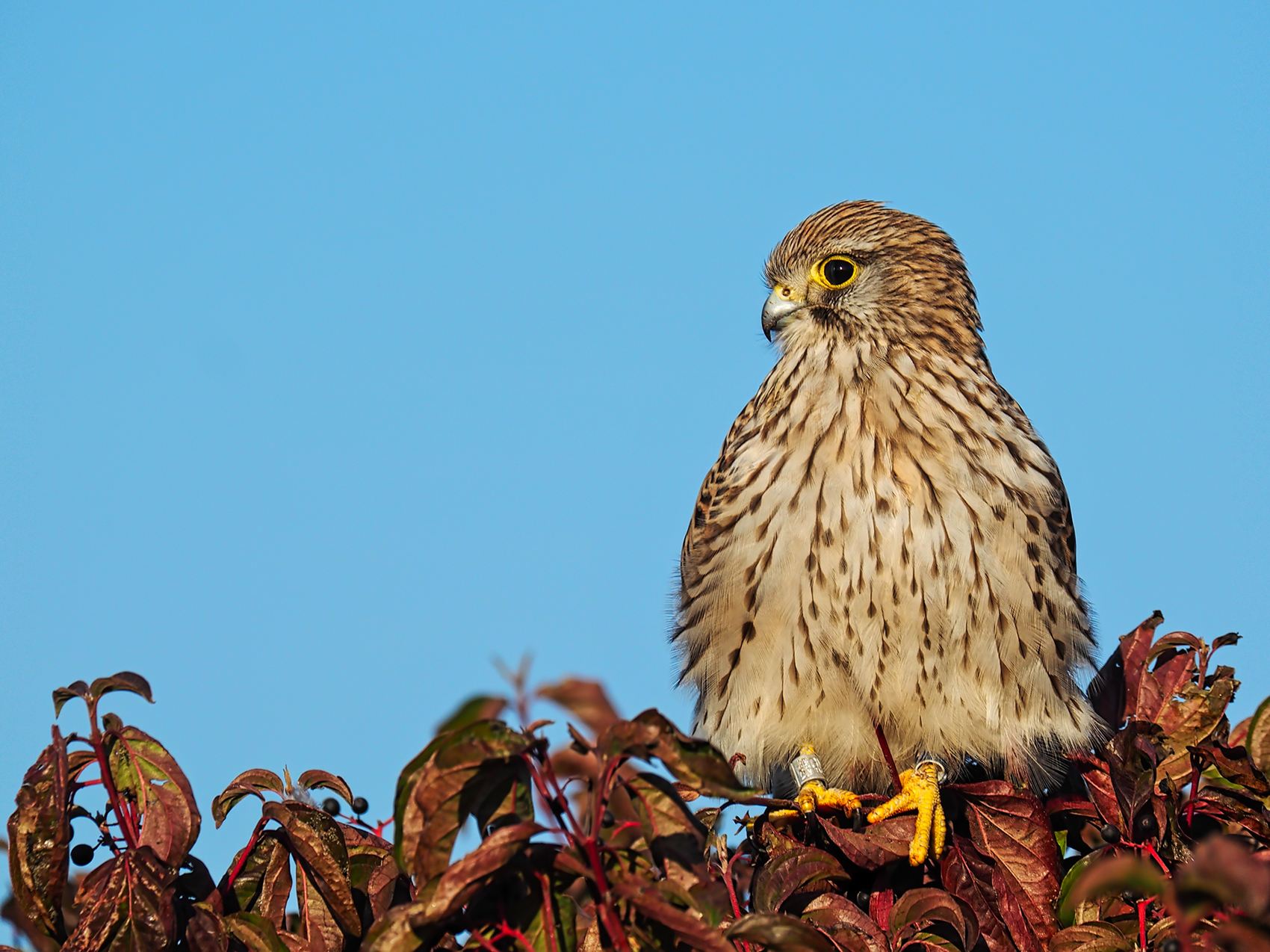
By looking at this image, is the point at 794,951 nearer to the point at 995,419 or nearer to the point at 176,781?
the point at 176,781

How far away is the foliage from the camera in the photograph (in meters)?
1.81

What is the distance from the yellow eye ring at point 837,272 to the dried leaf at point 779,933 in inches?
129

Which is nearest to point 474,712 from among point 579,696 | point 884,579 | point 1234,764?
point 579,696

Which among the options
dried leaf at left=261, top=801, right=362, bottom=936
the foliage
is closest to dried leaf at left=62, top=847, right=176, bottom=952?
the foliage

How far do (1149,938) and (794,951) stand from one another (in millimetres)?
1073

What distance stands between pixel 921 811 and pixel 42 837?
200cm

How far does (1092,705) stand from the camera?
412 cm

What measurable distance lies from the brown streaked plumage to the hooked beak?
23 centimetres

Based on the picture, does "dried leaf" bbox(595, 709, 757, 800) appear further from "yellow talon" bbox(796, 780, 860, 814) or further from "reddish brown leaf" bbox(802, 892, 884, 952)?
"yellow talon" bbox(796, 780, 860, 814)

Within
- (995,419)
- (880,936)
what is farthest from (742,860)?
(995,419)

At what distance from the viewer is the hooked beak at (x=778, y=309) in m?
4.87

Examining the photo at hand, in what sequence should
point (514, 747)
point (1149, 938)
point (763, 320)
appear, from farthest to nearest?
point (763, 320)
point (1149, 938)
point (514, 747)

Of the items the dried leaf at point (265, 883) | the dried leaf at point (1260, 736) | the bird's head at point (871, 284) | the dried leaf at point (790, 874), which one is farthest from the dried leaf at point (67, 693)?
the bird's head at point (871, 284)

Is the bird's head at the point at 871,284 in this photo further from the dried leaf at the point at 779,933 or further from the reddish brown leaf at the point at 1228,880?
the reddish brown leaf at the point at 1228,880
